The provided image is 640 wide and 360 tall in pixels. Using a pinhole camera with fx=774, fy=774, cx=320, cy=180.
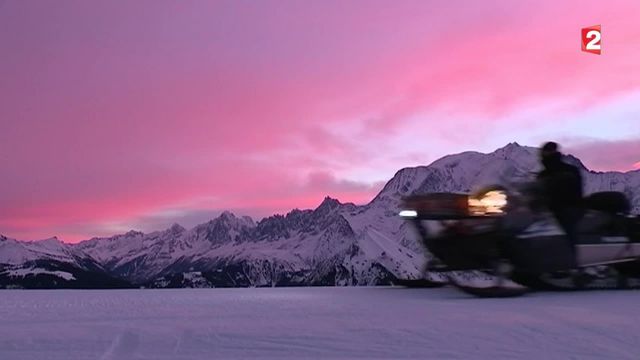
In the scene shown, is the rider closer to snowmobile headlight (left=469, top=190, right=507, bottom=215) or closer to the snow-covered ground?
snowmobile headlight (left=469, top=190, right=507, bottom=215)

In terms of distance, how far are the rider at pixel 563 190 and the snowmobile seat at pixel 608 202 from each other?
0.40 meters

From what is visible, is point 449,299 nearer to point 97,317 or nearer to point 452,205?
point 452,205

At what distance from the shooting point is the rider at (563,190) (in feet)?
34.0

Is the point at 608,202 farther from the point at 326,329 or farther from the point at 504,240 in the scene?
the point at 326,329

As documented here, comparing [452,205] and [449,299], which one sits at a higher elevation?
[452,205]

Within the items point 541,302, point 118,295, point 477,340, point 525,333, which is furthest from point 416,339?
point 118,295

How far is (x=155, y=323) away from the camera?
22.7 feet

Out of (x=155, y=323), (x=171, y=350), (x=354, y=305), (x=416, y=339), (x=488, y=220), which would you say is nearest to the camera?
(x=171, y=350)

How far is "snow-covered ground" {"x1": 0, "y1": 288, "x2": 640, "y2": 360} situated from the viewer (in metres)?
5.54

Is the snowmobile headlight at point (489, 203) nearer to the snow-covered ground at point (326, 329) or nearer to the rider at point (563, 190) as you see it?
the rider at point (563, 190)

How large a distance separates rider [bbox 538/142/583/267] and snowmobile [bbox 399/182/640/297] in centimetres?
10

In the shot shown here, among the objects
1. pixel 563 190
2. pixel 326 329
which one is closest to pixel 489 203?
pixel 563 190

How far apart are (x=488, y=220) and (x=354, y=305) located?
2.42m

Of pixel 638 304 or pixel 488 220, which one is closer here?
pixel 638 304
